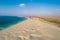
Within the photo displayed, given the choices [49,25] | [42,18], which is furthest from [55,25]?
[42,18]

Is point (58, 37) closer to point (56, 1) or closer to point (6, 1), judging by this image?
point (56, 1)

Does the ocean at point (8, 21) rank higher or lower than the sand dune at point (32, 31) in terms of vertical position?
higher

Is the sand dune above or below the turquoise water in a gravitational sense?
below

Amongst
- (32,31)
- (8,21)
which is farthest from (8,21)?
(32,31)

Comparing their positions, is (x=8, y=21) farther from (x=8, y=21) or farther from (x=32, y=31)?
(x=32, y=31)
